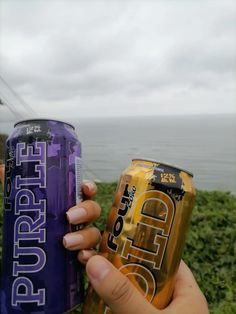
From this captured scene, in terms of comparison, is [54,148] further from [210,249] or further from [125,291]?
[210,249]

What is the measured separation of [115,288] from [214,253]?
95.7 inches

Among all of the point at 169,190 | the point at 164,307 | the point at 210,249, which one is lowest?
the point at 210,249

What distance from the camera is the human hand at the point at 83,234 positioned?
0.95 metres

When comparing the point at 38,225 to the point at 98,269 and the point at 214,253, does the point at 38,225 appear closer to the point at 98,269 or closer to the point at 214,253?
the point at 98,269

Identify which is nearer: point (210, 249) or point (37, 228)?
point (37, 228)

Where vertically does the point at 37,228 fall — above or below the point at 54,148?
below

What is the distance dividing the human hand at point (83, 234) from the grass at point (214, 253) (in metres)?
1.58

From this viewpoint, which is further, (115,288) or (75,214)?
(75,214)

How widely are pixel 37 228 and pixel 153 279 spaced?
12.2 inches

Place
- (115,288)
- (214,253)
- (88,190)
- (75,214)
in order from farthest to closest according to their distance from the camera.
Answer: (214,253)
(88,190)
(75,214)
(115,288)

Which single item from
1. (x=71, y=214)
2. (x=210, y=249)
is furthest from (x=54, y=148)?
(x=210, y=249)

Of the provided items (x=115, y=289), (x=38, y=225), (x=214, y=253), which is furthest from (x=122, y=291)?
(x=214, y=253)

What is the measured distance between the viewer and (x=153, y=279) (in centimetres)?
92

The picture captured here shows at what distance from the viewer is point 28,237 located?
910 mm
